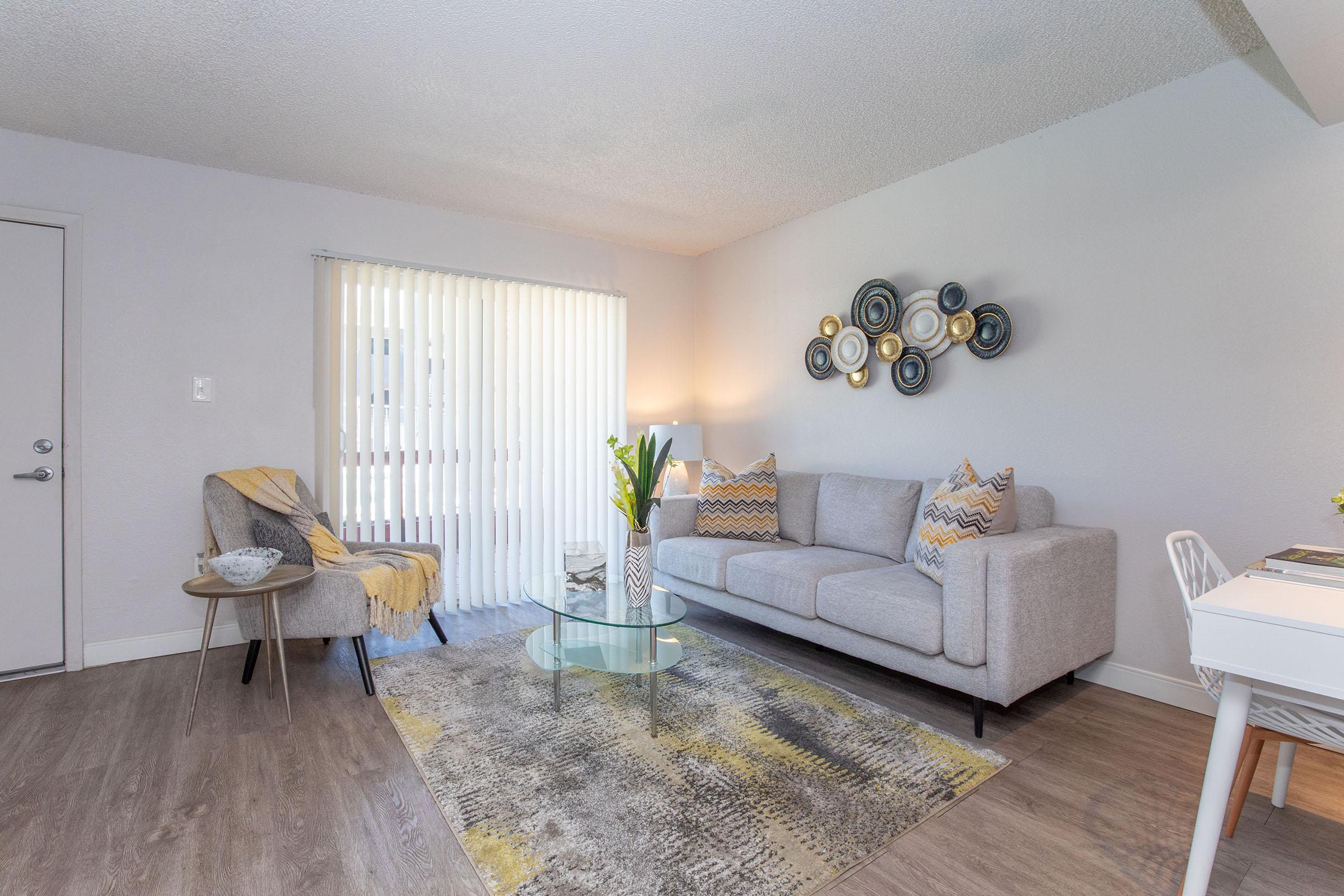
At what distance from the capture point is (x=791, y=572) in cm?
303

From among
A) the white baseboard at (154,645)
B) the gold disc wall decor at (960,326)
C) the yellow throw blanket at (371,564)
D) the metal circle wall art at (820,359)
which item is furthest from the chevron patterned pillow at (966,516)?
the white baseboard at (154,645)

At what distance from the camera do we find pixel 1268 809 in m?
1.89

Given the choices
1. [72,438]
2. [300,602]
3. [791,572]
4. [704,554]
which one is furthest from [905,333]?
[72,438]

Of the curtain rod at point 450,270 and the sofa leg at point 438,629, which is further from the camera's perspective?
the curtain rod at point 450,270

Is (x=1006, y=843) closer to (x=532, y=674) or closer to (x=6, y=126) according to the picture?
(x=532, y=674)

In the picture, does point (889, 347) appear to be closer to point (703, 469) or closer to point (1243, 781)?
point (703, 469)

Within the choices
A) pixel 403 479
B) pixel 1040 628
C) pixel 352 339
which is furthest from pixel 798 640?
pixel 352 339

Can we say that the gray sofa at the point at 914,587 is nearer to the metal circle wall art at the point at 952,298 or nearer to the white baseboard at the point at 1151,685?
the white baseboard at the point at 1151,685

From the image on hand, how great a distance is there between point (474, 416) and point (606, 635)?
180cm

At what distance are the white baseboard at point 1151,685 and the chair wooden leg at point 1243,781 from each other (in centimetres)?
88

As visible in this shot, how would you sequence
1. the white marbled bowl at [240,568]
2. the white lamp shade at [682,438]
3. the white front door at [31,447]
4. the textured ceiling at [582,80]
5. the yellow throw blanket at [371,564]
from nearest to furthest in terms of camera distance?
the textured ceiling at [582,80], the white marbled bowl at [240,568], the yellow throw blanket at [371,564], the white front door at [31,447], the white lamp shade at [682,438]

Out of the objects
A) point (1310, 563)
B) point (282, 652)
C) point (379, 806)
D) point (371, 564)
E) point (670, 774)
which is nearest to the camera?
point (1310, 563)

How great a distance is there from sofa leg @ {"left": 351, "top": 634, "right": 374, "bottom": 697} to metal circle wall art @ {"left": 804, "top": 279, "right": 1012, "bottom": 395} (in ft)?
9.46

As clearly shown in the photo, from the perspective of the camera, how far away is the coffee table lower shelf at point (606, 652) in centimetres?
241
